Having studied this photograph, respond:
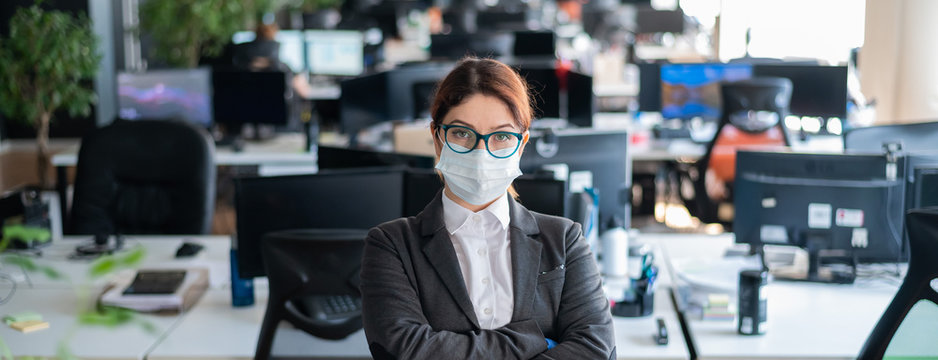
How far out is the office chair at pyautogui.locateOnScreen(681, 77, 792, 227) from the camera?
464 centimetres

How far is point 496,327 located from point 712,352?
2.63 feet

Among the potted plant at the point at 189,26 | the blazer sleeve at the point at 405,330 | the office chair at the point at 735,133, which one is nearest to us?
the blazer sleeve at the point at 405,330

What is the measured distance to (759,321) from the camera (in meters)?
2.32

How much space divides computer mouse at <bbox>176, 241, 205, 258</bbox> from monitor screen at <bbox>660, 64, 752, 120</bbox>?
10.8 ft

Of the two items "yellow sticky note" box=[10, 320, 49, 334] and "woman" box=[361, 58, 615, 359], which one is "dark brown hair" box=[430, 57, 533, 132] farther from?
"yellow sticky note" box=[10, 320, 49, 334]

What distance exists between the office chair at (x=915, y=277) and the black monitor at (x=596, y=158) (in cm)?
115

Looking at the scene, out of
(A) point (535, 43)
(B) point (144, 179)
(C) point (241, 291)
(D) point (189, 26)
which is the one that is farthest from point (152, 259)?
(A) point (535, 43)

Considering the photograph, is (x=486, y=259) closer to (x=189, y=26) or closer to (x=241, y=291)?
(x=241, y=291)

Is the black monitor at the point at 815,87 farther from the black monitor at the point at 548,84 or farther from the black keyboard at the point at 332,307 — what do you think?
the black keyboard at the point at 332,307

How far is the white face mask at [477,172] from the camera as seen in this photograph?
5.47 feet

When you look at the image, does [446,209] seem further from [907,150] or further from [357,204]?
[907,150]

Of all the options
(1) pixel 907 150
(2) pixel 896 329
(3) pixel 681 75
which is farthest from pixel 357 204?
(3) pixel 681 75

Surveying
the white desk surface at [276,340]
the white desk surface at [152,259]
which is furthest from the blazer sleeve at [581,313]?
the white desk surface at [152,259]

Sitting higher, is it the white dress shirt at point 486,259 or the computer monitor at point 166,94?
the computer monitor at point 166,94
